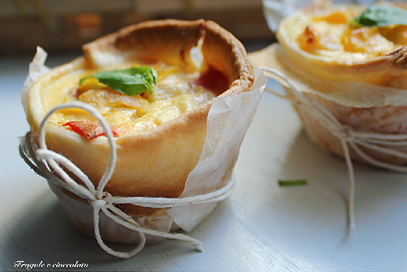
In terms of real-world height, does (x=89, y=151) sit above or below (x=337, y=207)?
above

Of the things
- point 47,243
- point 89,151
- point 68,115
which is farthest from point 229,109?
point 47,243

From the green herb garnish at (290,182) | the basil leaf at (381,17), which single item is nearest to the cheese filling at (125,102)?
the green herb garnish at (290,182)

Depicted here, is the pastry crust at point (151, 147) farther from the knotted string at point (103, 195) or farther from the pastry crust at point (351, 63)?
the pastry crust at point (351, 63)

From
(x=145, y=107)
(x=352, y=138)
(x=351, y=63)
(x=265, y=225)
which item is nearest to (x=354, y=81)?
(x=351, y=63)

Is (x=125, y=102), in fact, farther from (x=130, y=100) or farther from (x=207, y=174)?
(x=207, y=174)

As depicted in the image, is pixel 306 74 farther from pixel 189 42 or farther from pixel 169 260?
pixel 169 260

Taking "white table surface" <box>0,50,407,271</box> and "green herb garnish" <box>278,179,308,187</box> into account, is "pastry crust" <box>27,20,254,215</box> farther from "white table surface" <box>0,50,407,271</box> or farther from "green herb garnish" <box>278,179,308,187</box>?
"green herb garnish" <box>278,179,308,187</box>
